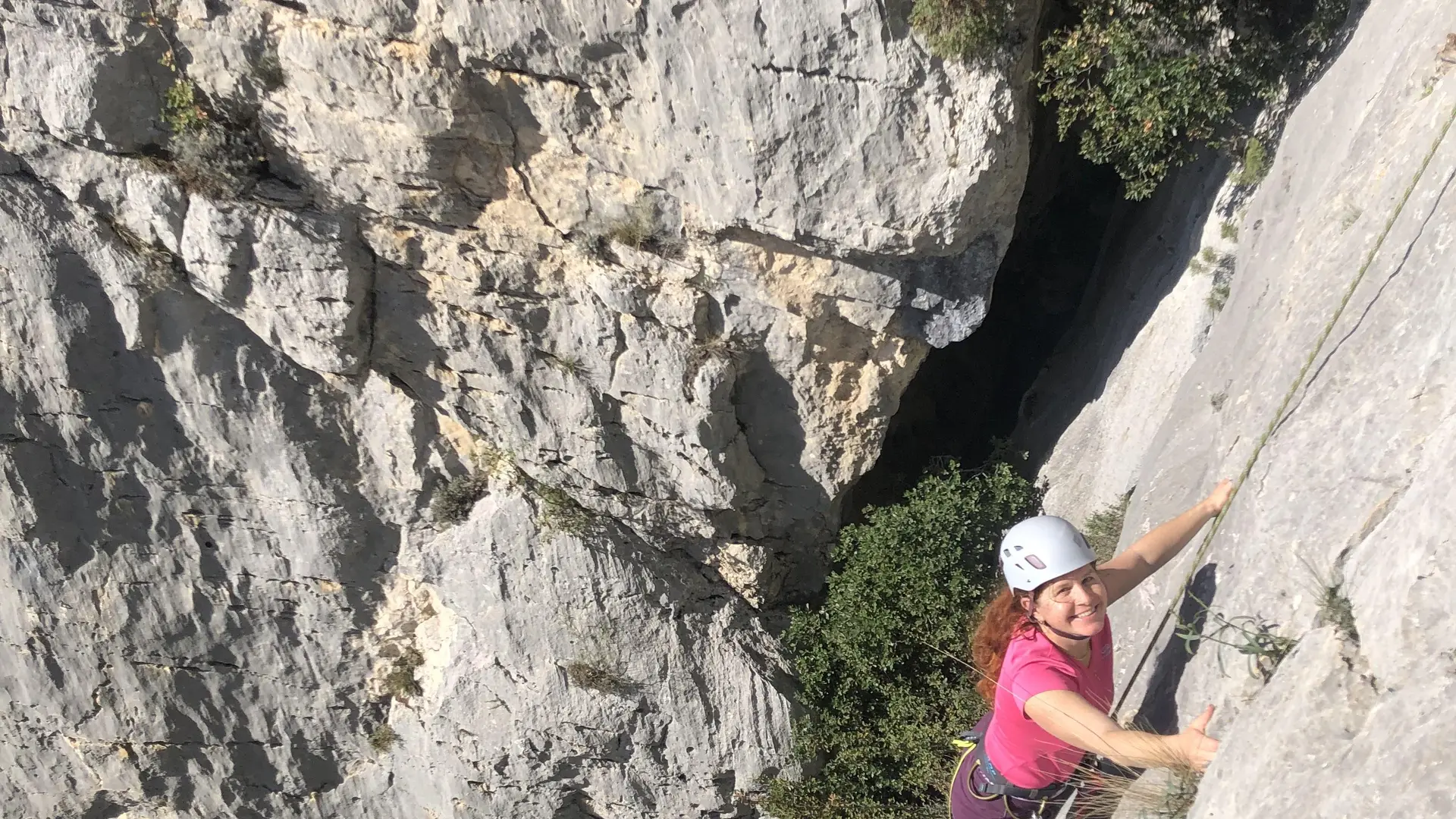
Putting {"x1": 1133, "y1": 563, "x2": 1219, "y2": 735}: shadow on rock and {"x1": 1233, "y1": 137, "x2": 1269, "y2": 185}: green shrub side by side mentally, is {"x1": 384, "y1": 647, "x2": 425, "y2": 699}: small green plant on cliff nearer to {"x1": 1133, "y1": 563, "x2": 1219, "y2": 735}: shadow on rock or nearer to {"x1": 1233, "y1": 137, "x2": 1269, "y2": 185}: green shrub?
{"x1": 1133, "y1": 563, "x2": 1219, "y2": 735}: shadow on rock

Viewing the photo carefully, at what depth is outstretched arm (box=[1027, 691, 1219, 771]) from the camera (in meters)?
3.88

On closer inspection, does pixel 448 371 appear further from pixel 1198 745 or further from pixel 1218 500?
pixel 1198 745

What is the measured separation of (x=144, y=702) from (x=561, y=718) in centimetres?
563

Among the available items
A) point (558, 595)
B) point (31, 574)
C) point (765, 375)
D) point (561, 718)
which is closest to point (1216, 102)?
point (765, 375)

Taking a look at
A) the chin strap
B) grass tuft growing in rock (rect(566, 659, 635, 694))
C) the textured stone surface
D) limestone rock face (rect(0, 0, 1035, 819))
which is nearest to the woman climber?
the chin strap

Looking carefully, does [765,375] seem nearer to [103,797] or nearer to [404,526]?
[404,526]

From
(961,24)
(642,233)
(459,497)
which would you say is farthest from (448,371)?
(961,24)

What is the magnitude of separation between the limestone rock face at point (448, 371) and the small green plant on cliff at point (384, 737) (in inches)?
2.2

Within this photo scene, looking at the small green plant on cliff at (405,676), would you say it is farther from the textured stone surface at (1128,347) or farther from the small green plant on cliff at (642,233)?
the textured stone surface at (1128,347)

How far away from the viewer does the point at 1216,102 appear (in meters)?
7.61

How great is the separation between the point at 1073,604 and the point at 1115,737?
0.70 m

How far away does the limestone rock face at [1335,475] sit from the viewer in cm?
352

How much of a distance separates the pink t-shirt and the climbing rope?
619mm

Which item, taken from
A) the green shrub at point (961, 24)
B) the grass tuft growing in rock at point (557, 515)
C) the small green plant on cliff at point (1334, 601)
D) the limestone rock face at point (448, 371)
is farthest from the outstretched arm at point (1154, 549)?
the grass tuft growing in rock at point (557, 515)
